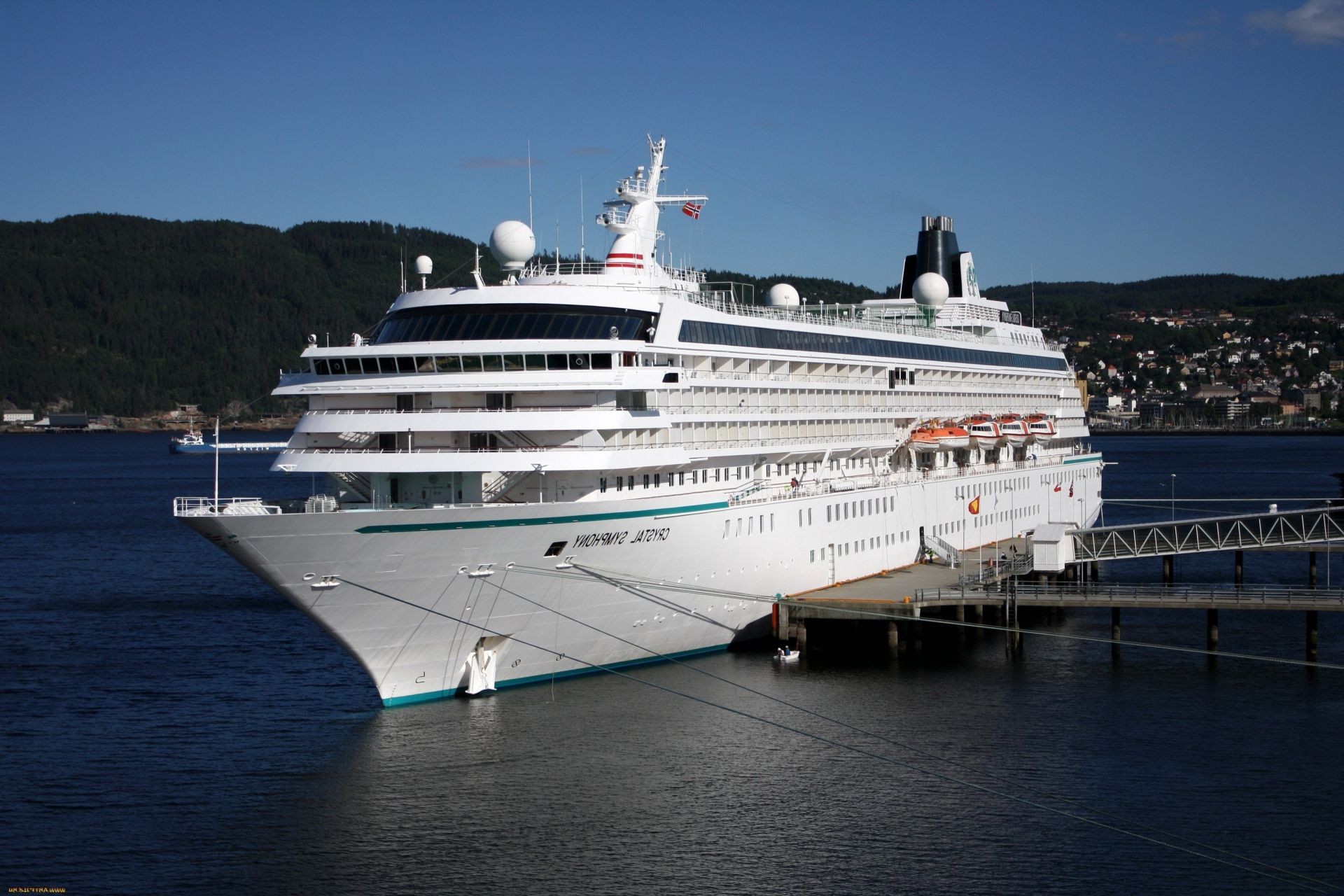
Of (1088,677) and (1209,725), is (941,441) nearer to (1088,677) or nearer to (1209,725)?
(1088,677)

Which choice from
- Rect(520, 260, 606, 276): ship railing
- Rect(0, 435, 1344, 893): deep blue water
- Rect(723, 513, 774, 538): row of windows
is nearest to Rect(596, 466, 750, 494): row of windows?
Rect(723, 513, 774, 538): row of windows

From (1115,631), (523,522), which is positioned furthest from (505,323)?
(1115,631)

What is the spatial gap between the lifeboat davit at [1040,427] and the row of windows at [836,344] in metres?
2.48

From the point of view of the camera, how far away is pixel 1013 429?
53.5 m

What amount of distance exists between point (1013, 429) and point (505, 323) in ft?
88.6

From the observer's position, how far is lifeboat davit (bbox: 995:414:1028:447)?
52781 mm

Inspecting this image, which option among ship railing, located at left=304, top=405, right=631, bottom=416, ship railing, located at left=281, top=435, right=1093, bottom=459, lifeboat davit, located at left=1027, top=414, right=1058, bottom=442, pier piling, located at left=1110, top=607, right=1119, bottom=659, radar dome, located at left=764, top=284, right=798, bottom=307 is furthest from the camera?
lifeboat davit, located at left=1027, top=414, right=1058, bottom=442

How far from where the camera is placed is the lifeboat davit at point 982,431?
50.0 metres

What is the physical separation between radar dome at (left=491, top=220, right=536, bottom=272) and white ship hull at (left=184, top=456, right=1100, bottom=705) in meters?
7.36

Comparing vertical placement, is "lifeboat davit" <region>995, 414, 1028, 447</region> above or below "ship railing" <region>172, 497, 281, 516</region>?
above

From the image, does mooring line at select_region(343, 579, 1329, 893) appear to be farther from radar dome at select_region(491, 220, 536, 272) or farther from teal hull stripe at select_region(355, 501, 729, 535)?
radar dome at select_region(491, 220, 536, 272)

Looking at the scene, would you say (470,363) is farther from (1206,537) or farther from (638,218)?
(1206,537)

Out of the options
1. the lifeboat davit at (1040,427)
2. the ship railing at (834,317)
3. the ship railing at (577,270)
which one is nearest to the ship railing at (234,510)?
the ship railing at (577,270)

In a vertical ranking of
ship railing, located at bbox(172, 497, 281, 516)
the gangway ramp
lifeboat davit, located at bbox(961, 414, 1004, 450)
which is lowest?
the gangway ramp
